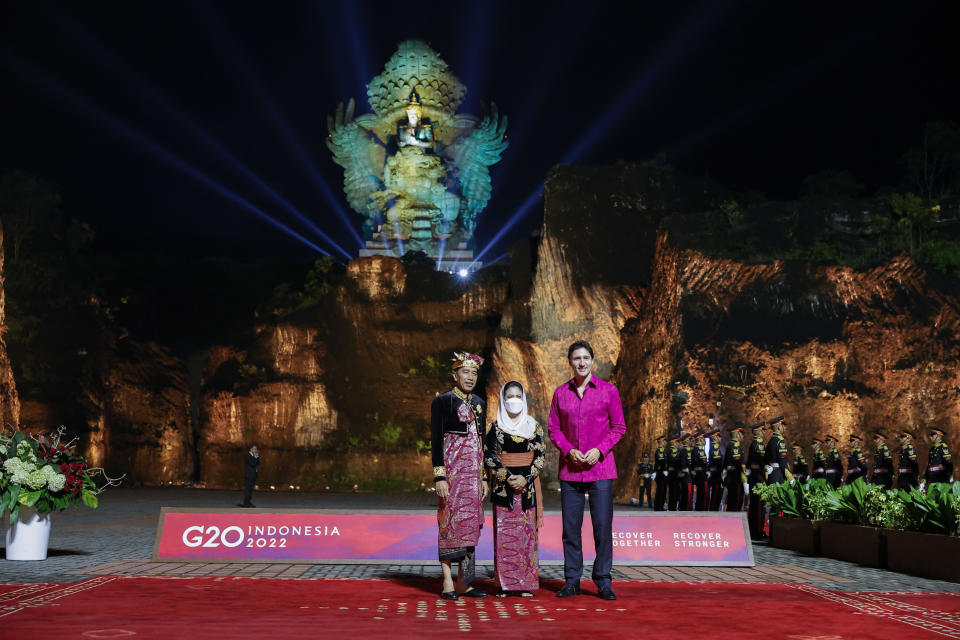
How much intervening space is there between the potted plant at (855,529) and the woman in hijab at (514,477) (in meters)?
4.71

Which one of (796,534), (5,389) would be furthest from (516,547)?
(5,389)

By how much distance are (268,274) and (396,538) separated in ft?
123

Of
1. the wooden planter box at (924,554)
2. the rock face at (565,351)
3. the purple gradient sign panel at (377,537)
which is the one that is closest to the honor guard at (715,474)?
the rock face at (565,351)

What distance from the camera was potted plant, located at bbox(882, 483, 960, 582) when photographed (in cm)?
893

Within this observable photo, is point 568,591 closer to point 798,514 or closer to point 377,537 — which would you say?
point 377,537

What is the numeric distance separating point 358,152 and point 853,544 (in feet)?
132

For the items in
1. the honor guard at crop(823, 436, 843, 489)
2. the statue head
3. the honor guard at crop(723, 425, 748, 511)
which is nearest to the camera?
the honor guard at crop(723, 425, 748, 511)

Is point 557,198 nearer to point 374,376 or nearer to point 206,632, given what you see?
point 374,376

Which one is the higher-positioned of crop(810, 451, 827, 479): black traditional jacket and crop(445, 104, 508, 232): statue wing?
crop(445, 104, 508, 232): statue wing

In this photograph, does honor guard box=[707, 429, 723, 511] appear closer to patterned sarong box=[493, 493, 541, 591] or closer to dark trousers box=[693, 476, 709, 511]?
dark trousers box=[693, 476, 709, 511]

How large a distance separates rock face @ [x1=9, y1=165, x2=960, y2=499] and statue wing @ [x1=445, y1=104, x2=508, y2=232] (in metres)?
11.8

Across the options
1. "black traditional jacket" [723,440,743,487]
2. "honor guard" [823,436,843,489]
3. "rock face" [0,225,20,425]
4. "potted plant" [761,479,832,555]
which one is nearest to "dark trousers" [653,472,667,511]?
"black traditional jacket" [723,440,743,487]

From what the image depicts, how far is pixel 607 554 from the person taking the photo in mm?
7453


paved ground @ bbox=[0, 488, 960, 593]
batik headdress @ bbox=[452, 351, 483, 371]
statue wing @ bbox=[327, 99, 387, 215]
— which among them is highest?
statue wing @ bbox=[327, 99, 387, 215]
